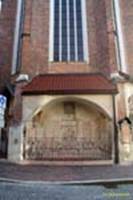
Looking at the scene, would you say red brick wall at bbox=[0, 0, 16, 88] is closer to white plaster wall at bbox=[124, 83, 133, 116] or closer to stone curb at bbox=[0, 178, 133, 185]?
white plaster wall at bbox=[124, 83, 133, 116]

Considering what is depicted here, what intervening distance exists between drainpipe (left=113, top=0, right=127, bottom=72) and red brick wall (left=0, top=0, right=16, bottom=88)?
7.37 m

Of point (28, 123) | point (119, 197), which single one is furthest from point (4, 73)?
point (119, 197)

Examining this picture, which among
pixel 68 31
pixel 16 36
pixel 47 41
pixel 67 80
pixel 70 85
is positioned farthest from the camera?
pixel 16 36

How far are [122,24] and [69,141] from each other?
9504 millimetres

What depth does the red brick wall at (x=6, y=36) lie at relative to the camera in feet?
59.8

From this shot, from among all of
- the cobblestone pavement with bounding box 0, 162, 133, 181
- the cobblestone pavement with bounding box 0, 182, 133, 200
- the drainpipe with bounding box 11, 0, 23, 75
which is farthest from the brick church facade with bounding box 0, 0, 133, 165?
the cobblestone pavement with bounding box 0, 182, 133, 200

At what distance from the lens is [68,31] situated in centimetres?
1859

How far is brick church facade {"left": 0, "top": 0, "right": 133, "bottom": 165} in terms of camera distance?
14523 millimetres

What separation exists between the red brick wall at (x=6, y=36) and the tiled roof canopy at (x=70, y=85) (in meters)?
2.96

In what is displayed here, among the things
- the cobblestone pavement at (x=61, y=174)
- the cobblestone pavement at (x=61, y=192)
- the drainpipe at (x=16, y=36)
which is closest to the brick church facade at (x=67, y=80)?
the drainpipe at (x=16, y=36)

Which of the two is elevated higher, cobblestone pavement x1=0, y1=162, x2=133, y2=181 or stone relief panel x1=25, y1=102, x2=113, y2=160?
stone relief panel x1=25, y1=102, x2=113, y2=160

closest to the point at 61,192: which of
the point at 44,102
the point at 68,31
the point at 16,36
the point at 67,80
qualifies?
the point at 44,102

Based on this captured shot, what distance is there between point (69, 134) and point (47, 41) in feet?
21.9

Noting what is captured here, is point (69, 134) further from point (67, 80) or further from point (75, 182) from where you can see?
point (75, 182)
